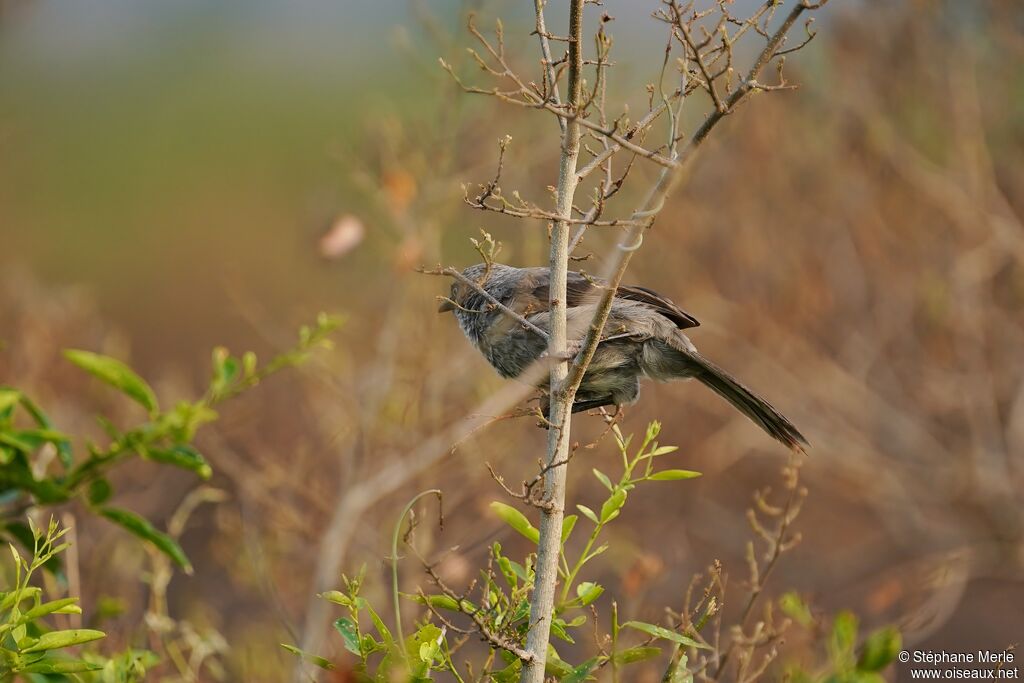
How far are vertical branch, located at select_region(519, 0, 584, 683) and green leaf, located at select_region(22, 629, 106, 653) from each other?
921 mm

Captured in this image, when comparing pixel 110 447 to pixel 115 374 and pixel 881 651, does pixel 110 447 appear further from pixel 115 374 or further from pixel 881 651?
pixel 881 651

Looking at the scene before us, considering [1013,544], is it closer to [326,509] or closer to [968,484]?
[968,484]

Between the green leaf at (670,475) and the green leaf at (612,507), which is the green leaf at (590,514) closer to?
the green leaf at (612,507)

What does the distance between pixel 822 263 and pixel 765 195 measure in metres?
0.76

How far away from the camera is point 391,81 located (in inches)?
525

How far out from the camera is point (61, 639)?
90.7 inches

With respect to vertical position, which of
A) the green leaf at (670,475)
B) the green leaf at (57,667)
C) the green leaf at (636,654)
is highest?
the green leaf at (670,475)

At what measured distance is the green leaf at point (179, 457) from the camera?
2418 mm

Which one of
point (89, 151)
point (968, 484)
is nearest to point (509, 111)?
point (968, 484)

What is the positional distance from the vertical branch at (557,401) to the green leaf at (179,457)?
2.57 ft

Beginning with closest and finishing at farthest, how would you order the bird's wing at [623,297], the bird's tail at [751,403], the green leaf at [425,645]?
the green leaf at [425,645]
the bird's tail at [751,403]
the bird's wing at [623,297]

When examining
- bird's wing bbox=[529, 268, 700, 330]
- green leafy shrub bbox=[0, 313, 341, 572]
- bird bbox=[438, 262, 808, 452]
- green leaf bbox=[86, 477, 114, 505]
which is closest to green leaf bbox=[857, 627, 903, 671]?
green leafy shrub bbox=[0, 313, 341, 572]

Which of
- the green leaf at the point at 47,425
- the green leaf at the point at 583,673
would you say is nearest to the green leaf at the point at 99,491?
the green leaf at the point at 47,425

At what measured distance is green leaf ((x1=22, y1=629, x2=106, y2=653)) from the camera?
88.7 inches
